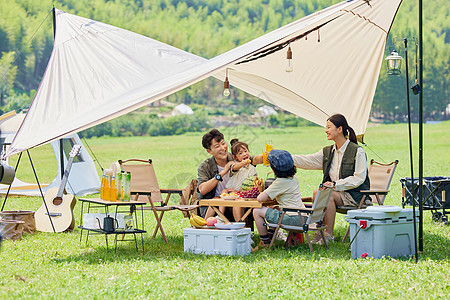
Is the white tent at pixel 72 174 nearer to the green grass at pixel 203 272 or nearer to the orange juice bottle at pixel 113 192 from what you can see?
the green grass at pixel 203 272

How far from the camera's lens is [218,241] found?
4.41m

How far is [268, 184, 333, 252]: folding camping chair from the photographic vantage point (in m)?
4.46

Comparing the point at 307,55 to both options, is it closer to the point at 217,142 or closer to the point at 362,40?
the point at 362,40

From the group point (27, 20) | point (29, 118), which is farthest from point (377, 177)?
point (27, 20)

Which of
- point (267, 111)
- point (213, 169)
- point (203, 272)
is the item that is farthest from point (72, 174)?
point (267, 111)

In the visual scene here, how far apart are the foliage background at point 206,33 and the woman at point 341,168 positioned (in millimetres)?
26259

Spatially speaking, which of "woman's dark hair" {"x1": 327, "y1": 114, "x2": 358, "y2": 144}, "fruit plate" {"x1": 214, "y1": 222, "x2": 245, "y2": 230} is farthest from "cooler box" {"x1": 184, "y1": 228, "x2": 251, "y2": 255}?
"woman's dark hair" {"x1": 327, "y1": 114, "x2": 358, "y2": 144}

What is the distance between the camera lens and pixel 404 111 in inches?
1464

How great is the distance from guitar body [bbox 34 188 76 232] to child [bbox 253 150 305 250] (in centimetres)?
207

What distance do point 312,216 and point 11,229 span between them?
2.65 metres

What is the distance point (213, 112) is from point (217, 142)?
35.5 m

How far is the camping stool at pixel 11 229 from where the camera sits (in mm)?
5332

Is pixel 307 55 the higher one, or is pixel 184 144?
pixel 307 55

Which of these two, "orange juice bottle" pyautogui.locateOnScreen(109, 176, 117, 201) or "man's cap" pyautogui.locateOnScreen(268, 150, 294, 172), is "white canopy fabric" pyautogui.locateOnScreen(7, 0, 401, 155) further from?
"man's cap" pyautogui.locateOnScreen(268, 150, 294, 172)
